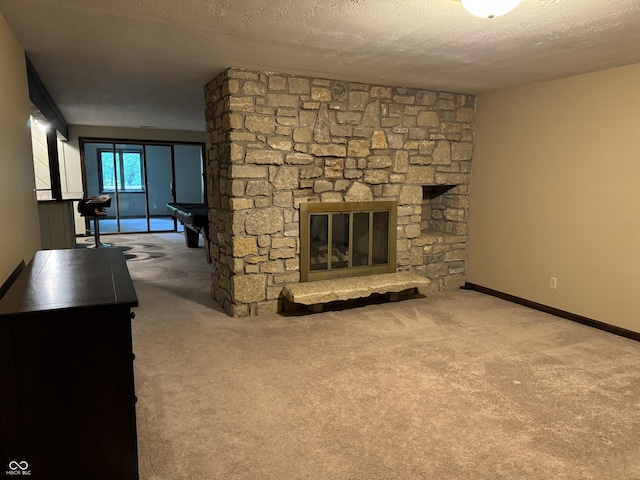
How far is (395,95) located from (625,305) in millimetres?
2728

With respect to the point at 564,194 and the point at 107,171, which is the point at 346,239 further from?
the point at 107,171

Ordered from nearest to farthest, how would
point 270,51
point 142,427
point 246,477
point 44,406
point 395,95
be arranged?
point 44,406
point 246,477
point 142,427
point 270,51
point 395,95

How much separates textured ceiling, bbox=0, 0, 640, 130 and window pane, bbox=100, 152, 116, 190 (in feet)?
17.3

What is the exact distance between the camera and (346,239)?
14.4 ft

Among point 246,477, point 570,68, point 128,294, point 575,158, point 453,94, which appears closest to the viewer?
point 128,294

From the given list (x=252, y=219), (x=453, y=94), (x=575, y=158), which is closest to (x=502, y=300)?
(x=575, y=158)

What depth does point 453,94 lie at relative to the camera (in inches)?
183

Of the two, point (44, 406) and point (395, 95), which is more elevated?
point (395, 95)

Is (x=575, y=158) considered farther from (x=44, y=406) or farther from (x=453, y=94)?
(x=44, y=406)

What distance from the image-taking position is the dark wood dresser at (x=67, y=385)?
5.05 feet

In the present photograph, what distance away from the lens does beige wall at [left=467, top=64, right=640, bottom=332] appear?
3492mm

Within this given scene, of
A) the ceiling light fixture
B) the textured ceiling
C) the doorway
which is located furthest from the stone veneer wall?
the doorway

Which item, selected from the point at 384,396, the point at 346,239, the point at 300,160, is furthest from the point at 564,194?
the point at 384,396

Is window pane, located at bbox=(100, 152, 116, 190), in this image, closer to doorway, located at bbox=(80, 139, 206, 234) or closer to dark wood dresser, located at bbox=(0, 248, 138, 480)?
doorway, located at bbox=(80, 139, 206, 234)
